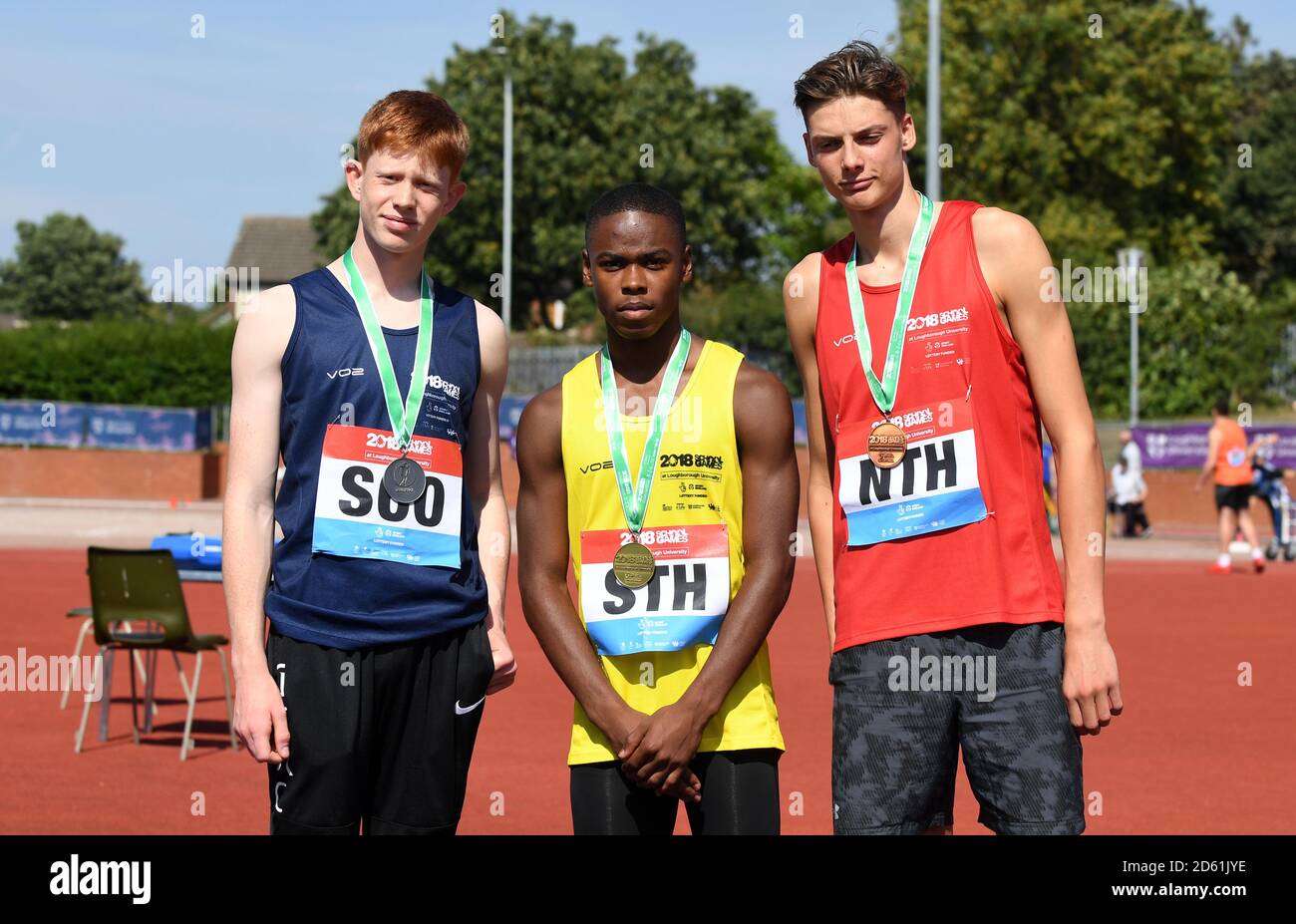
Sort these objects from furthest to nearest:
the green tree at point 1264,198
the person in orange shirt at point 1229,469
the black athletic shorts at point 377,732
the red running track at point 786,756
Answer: the green tree at point 1264,198, the person in orange shirt at point 1229,469, the red running track at point 786,756, the black athletic shorts at point 377,732

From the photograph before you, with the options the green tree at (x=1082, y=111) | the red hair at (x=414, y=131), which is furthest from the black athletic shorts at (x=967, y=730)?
the green tree at (x=1082, y=111)

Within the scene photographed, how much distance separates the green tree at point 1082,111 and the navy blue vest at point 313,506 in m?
48.2

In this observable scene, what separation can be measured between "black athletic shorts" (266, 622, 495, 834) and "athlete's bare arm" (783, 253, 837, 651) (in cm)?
87

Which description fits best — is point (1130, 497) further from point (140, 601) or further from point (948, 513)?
point (948, 513)

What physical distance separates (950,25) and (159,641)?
47.7 m

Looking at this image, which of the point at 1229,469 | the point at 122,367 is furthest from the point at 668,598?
the point at 122,367

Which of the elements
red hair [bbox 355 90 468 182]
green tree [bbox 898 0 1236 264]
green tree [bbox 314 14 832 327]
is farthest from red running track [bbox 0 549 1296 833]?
green tree [bbox 898 0 1236 264]

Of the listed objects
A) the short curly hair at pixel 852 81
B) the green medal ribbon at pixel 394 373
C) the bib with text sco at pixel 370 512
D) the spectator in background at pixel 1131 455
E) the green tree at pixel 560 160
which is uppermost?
the green tree at pixel 560 160

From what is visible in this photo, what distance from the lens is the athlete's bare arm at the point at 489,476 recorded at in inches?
165

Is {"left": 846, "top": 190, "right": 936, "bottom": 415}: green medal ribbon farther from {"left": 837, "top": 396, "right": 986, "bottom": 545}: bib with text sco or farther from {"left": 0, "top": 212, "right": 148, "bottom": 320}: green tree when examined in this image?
{"left": 0, "top": 212, "right": 148, "bottom": 320}: green tree

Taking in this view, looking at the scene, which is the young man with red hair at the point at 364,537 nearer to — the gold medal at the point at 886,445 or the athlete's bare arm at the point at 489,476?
the athlete's bare arm at the point at 489,476

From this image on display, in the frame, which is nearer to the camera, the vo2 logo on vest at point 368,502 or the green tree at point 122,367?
the vo2 logo on vest at point 368,502

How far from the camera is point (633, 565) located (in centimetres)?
392

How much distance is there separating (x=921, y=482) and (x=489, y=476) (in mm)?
1095
